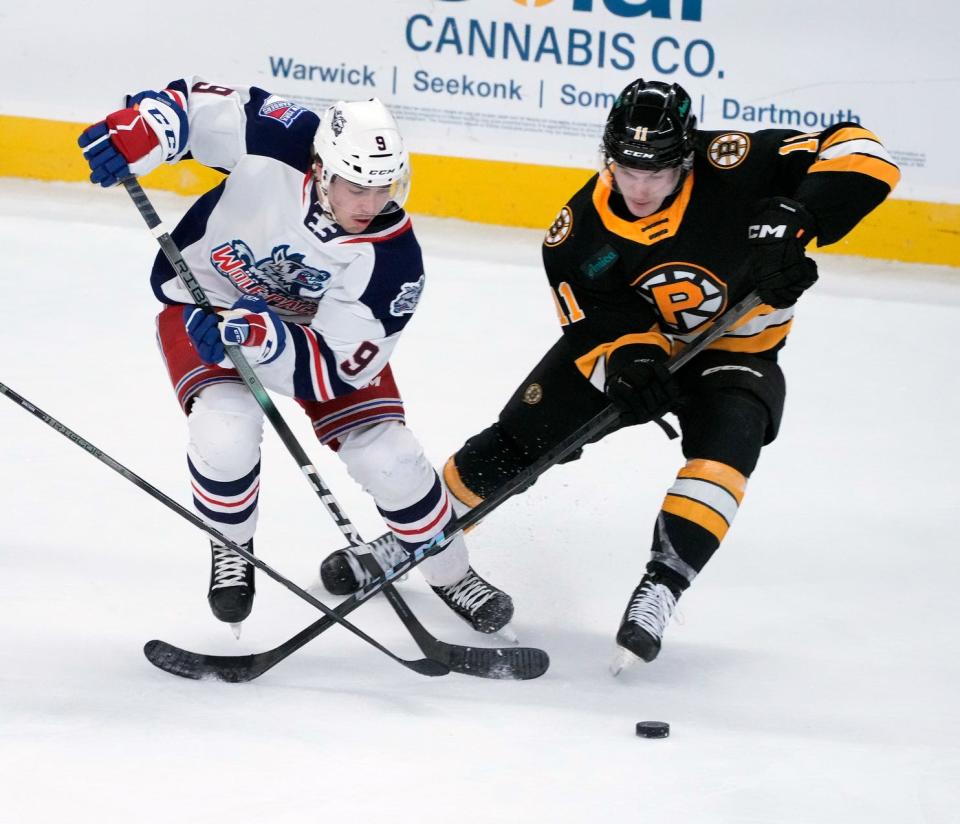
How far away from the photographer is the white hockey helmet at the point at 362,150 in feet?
7.59

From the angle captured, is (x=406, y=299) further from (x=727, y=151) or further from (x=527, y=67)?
(x=527, y=67)

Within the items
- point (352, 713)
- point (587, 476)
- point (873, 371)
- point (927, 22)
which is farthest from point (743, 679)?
point (927, 22)

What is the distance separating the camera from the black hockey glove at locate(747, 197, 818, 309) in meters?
2.52

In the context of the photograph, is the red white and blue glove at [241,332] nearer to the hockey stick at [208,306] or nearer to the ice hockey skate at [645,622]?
the hockey stick at [208,306]

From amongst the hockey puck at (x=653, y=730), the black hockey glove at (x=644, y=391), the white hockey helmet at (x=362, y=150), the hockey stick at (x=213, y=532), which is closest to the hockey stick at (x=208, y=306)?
the hockey stick at (x=213, y=532)

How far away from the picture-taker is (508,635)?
108 inches

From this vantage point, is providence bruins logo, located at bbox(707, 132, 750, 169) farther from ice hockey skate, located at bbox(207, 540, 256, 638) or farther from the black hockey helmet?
ice hockey skate, located at bbox(207, 540, 256, 638)

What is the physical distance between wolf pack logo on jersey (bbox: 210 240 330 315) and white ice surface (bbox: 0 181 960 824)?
0.65 metres

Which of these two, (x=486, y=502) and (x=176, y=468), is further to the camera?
(x=176, y=468)

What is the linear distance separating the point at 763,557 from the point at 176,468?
1.47 meters

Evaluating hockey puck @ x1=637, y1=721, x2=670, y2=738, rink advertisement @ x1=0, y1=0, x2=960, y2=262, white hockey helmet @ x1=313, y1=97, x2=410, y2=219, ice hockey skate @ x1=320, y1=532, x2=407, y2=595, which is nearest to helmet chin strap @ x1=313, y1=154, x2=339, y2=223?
white hockey helmet @ x1=313, y1=97, x2=410, y2=219

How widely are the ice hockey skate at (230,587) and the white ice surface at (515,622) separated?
0.36ft

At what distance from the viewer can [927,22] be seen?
5.13m

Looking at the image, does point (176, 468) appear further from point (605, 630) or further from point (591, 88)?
point (591, 88)
